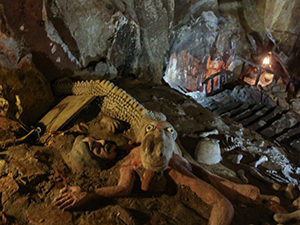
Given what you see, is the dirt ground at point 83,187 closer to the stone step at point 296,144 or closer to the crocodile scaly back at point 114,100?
the crocodile scaly back at point 114,100

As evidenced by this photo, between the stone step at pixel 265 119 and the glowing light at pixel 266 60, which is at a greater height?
the stone step at pixel 265 119

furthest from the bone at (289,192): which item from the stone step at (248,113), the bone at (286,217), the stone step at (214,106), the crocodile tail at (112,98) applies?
the stone step at (214,106)

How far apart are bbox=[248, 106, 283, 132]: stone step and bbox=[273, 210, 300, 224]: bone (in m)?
4.45

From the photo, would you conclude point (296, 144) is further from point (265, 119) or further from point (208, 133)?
point (208, 133)

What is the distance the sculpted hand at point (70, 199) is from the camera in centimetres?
228

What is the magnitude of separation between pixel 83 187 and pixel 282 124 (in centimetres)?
620

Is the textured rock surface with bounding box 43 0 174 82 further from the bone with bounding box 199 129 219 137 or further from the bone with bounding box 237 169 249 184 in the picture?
the bone with bounding box 237 169 249 184

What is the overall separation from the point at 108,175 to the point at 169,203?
85 cm

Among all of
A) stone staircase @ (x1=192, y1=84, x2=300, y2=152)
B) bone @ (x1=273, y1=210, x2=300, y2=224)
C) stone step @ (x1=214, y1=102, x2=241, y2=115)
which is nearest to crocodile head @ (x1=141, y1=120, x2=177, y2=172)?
bone @ (x1=273, y1=210, x2=300, y2=224)

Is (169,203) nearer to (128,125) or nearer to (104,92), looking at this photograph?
(128,125)

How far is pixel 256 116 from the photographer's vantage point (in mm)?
7160

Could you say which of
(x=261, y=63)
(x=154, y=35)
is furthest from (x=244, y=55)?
(x=154, y=35)

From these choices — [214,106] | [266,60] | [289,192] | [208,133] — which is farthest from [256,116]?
[266,60]

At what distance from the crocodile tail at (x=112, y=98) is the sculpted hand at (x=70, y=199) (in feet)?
4.56
